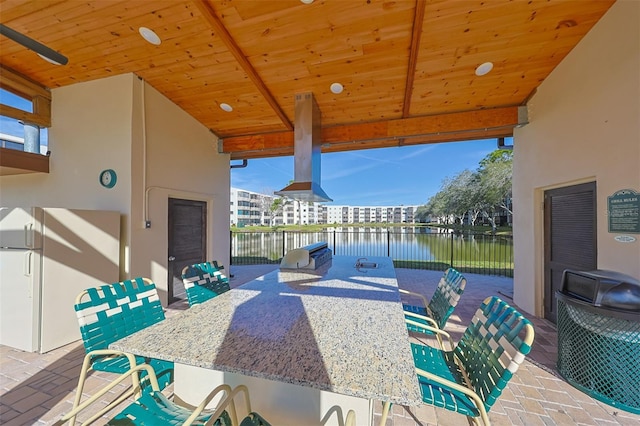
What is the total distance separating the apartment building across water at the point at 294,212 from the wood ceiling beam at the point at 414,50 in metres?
20.4

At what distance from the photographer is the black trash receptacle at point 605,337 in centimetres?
171

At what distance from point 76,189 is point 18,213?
987 millimetres

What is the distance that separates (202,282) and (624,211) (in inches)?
142

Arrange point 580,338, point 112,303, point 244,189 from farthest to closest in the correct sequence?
1. point 244,189
2. point 580,338
3. point 112,303

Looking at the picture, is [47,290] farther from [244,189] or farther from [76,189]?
[244,189]

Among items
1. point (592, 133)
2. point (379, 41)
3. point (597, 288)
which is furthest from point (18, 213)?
point (592, 133)

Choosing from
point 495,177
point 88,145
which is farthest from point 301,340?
point 495,177

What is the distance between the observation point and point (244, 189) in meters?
37.6

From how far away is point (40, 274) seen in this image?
2.49m

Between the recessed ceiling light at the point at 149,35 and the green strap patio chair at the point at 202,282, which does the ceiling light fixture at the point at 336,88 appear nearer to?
the recessed ceiling light at the point at 149,35

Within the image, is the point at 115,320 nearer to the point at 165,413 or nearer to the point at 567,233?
the point at 165,413

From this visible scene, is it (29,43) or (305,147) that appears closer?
(29,43)

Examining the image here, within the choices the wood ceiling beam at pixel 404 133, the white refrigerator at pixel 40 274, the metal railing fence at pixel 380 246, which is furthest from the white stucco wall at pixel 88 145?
the metal railing fence at pixel 380 246

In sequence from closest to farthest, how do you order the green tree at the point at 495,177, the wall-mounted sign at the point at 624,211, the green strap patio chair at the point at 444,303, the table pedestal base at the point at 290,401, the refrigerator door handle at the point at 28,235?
the table pedestal base at the point at 290,401 < the green strap patio chair at the point at 444,303 < the wall-mounted sign at the point at 624,211 < the refrigerator door handle at the point at 28,235 < the green tree at the point at 495,177
